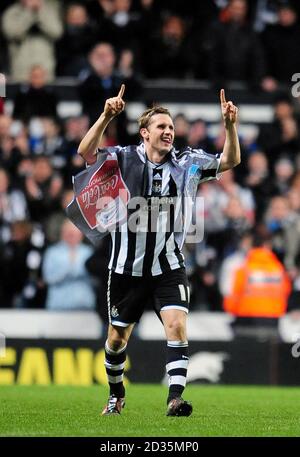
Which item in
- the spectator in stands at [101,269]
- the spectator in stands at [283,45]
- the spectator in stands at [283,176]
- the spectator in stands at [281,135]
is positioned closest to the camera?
the spectator in stands at [101,269]

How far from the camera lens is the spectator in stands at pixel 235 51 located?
A: 1814cm

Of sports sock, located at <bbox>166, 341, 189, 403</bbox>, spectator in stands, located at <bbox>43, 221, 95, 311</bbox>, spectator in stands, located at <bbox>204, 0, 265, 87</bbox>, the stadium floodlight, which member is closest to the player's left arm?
sports sock, located at <bbox>166, 341, 189, 403</bbox>

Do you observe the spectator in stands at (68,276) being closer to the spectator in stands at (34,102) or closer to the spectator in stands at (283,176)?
the spectator in stands at (34,102)

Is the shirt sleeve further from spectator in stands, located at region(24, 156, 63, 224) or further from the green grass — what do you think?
spectator in stands, located at region(24, 156, 63, 224)

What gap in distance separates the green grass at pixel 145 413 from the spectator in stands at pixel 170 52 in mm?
7058

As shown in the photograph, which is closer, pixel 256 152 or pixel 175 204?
pixel 175 204

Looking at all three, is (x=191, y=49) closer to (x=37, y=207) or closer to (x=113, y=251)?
(x=37, y=207)

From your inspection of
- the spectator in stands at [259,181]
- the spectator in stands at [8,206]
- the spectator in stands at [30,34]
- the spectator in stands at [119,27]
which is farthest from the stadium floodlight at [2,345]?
the spectator in stands at [119,27]

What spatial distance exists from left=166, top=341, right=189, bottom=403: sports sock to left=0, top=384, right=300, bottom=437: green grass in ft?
0.74
